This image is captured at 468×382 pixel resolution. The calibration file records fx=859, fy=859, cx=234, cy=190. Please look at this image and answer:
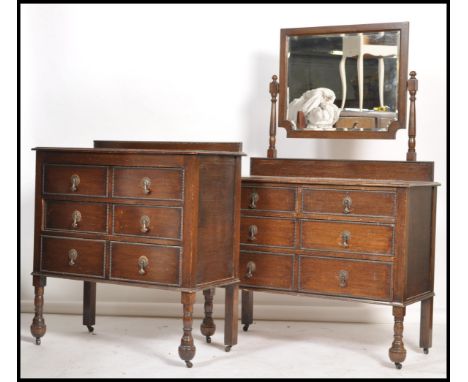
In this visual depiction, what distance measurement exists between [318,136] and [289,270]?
83 cm

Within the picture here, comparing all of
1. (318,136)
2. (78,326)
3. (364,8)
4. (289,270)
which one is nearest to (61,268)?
(78,326)

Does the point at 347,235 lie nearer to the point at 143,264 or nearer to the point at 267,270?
the point at 267,270

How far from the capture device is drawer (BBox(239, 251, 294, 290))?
4.62 m

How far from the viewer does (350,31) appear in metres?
4.85

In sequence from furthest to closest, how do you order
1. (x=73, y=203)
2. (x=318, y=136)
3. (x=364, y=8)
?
(x=364, y=8)
(x=318, y=136)
(x=73, y=203)

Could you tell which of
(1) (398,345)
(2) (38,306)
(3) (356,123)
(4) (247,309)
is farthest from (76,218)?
(1) (398,345)

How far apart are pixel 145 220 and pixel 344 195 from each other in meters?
1.03

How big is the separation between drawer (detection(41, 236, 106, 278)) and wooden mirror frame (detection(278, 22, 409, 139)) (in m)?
1.33

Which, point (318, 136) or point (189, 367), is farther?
point (318, 136)

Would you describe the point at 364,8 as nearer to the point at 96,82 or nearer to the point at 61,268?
the point at 96,82

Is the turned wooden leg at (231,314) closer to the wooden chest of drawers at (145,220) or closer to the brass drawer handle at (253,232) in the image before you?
the wooden chest of drawers at (145,220)

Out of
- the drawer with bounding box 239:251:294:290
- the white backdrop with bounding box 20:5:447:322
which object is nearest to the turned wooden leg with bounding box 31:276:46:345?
the white backdrop with bounding box 20:5:447:322

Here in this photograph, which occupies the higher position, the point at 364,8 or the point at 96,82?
the point at 364,8

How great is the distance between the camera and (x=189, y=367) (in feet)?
13.9
